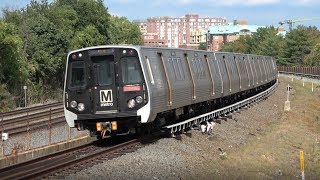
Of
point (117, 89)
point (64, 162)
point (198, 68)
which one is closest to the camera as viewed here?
point (64, 162)

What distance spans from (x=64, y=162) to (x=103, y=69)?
363 centimetres

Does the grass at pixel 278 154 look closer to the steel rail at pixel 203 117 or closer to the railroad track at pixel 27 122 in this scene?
the steel rail at pixel 203 117

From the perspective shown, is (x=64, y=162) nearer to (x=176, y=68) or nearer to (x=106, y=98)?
(x=106, y=98)

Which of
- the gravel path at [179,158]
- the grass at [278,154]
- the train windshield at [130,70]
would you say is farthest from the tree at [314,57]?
the train windshield at [130,70]

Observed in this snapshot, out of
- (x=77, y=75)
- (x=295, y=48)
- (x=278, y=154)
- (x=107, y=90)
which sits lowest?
(x=278, y=154)

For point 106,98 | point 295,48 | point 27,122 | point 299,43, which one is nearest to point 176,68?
point 106,98

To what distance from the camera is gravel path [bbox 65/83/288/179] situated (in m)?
11.8

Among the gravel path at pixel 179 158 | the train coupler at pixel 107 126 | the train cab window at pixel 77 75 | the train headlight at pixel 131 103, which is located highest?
the train cab window at pixel 77 75

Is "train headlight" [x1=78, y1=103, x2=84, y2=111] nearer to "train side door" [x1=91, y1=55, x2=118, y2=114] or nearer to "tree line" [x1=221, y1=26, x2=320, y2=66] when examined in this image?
"train side door" [x1=91, y1=55, x2=118, y2=114]

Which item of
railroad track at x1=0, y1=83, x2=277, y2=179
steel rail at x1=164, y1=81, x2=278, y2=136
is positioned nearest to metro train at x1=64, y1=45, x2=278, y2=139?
steel rail at x1=164, y1=81, x2=278, y2=136

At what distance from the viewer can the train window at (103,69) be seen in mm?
15398

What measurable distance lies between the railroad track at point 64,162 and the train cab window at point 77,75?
6.05 ft

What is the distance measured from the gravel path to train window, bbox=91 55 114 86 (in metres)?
2.28

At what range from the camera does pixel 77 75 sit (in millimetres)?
15688
